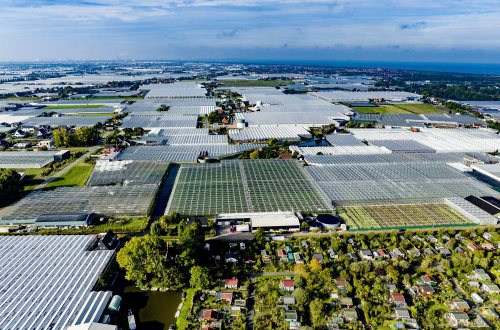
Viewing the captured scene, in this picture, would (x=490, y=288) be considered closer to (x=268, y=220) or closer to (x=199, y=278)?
(x=268, y=220)

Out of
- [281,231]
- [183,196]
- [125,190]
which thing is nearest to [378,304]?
[281,231]

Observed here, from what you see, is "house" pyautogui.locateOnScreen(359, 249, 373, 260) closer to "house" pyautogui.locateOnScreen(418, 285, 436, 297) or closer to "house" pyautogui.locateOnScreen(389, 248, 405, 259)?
"house" pyautogui.locateOnScreen(389, 248, 405, 259)

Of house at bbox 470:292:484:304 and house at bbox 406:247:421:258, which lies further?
house at bbox 406:247:421:258

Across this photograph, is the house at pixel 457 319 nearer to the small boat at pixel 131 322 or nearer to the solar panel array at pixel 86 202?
the small boat at pixel 131 322

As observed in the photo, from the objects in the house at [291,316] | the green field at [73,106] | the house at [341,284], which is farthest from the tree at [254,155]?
the green field at [73,106]

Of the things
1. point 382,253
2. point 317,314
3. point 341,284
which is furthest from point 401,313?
point 382,253

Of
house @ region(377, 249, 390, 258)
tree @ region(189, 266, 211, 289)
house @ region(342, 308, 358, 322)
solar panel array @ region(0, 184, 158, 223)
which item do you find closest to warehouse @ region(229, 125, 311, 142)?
solar panel array @ region(0, 184, 158, 223)
